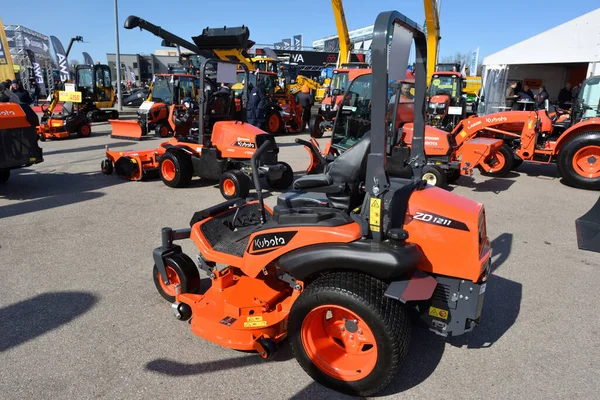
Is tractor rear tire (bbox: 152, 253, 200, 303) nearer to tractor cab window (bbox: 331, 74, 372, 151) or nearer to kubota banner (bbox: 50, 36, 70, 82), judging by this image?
tractor cab window (bbox: 331, 74, 372, 151)

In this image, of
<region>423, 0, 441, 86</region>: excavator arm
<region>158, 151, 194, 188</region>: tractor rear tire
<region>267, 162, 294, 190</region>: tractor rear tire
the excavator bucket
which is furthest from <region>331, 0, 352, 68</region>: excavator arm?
the excavator bucket

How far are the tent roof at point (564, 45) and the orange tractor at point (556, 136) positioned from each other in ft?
21.6

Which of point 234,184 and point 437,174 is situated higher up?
point 437,174

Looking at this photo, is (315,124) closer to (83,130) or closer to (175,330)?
(83,130)

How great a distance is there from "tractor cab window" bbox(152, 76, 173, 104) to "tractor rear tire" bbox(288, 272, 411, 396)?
515 inches

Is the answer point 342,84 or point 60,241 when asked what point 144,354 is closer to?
point 60,241

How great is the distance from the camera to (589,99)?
850 centimetres

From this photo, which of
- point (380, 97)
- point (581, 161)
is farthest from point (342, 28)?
point (380, 97)

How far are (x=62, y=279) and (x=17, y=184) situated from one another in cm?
466

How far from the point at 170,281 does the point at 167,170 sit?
4252 mm

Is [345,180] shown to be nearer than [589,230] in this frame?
Yes

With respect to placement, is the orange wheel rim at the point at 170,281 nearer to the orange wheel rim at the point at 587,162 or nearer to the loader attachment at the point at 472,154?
the loader attachment at the point at 472,154

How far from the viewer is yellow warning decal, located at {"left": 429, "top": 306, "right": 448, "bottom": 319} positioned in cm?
248

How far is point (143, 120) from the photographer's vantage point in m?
13.2
